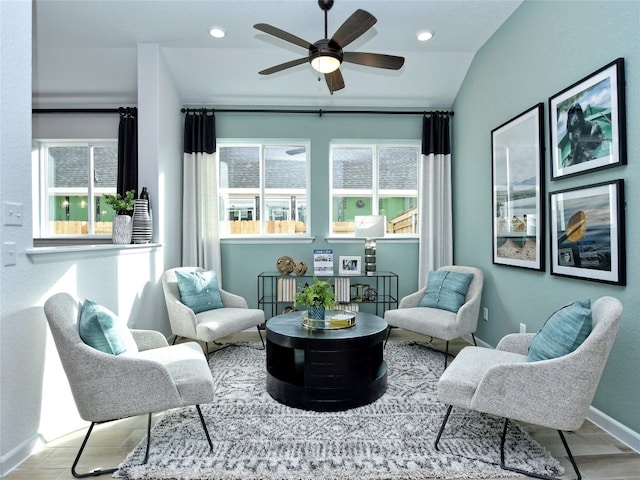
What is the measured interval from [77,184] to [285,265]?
292cm

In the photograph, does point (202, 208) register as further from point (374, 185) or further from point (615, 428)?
point (615, 428)

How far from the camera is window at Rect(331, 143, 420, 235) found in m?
4.62

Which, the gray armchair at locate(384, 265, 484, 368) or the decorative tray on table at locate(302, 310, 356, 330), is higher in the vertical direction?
the decorative tray on table at locate(302, 310, 356, 330)

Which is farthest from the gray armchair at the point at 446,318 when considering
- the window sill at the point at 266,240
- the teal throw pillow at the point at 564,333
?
the window sill at the point at 266,240

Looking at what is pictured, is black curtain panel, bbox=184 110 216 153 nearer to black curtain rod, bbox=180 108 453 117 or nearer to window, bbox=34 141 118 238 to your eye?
black curtain rod, bbox=180 108 453 117

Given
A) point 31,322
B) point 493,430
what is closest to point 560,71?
point 493,430

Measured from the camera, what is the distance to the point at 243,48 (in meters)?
3.81

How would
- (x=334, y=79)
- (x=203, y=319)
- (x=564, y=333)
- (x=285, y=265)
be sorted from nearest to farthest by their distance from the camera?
(x=564, y=333), (x=334, y=79), (x=203, y=319), (x=285, y=265)

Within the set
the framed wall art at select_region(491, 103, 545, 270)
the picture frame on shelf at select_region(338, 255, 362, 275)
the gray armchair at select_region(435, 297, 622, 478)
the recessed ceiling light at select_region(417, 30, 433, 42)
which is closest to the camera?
the gray armchair at select_region(435, 297, 622, 478)

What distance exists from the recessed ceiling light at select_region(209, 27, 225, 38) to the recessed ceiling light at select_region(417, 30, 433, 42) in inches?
78.8

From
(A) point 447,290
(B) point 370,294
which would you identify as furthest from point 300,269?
(A) point 447,290

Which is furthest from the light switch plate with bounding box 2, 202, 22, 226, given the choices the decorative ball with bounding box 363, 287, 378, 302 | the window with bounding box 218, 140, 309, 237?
the decorative ball with bounding box 363, 287, 378, 302

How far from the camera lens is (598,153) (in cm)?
220

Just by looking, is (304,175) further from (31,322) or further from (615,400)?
(615,400)
